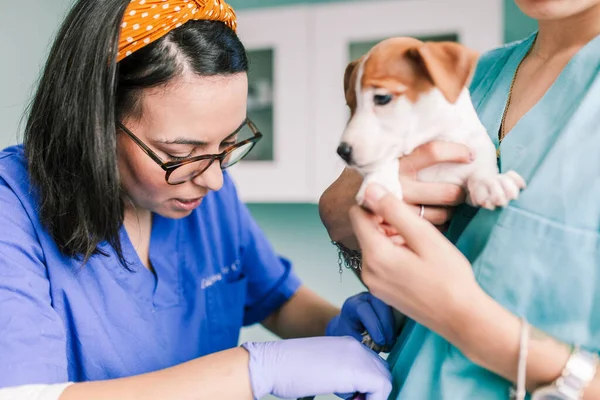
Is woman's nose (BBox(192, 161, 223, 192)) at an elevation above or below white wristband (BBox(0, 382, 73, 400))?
above

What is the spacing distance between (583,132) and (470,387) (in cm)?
32

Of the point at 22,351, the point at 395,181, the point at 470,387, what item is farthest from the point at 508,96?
the point at 22,351

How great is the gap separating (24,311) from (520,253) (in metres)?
0.66

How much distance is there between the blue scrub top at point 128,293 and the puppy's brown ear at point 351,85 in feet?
1.75

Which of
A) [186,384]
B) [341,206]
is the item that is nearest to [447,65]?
[341,206]

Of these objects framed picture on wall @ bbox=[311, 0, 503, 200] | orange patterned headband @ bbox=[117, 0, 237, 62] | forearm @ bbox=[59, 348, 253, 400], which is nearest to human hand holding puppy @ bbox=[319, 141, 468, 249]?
forearm @ bbox=[59, 348, 253, 400]

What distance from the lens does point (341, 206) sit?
2.67 feet

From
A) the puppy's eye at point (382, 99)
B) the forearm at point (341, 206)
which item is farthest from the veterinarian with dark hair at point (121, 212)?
the puppy's eye at point (382, 99)

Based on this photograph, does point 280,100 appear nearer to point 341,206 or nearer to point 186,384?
point 341,206

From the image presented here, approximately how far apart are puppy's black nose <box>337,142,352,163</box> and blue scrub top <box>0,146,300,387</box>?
1.65 ft

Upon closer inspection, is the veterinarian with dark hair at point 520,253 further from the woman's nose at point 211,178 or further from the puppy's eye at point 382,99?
the woman's nose at point 211,178

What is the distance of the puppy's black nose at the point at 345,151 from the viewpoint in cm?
61

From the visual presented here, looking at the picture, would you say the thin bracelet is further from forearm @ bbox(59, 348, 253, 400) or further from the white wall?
the white wall

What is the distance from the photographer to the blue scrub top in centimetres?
77
